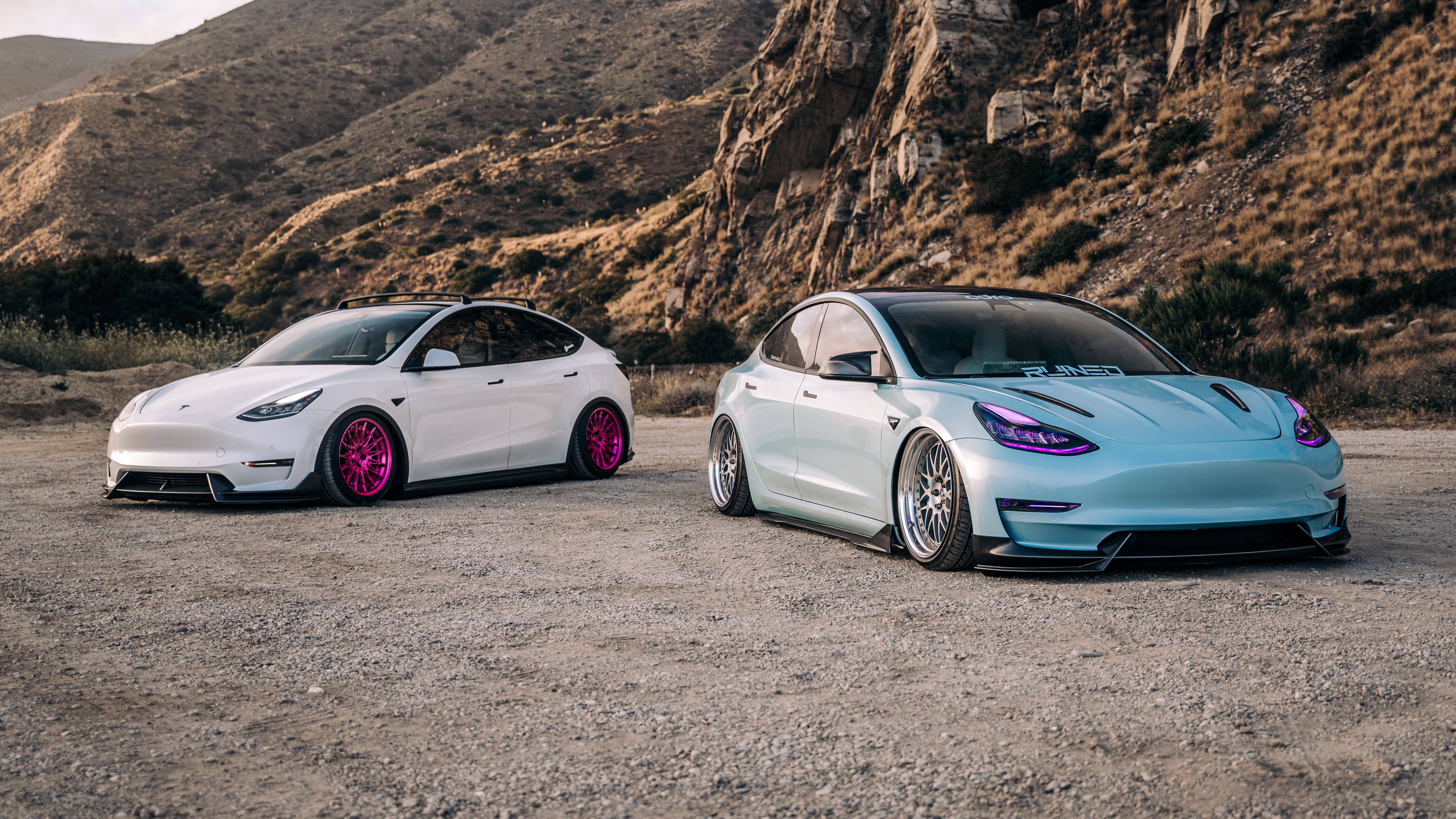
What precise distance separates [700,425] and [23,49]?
201640 millimetres

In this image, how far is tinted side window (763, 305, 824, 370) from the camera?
8375mm

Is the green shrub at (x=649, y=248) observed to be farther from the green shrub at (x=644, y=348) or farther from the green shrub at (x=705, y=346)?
the green shrub at (x=705, y=346)

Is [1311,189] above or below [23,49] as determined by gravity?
below

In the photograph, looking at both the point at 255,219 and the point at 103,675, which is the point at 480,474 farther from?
the point at 255,219

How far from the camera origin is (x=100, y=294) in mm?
34938

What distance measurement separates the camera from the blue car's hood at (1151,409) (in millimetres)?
6188

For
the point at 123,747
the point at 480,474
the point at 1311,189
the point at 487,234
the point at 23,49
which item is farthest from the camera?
the point at 23,49

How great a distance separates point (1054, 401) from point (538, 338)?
609cm

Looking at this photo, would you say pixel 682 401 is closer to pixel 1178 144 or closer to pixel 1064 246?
pixel 1064 246

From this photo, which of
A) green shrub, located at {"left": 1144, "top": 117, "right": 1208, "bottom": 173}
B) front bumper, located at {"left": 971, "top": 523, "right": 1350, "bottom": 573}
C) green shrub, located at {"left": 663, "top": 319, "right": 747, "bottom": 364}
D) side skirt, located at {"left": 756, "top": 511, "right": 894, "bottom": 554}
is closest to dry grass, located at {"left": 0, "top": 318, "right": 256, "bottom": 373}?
green shrub, located at {"left": 663, "top": 319, "right": 747, "bottom": 364}

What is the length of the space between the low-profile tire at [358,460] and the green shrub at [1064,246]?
2761 centimetres

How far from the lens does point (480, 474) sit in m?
10.6

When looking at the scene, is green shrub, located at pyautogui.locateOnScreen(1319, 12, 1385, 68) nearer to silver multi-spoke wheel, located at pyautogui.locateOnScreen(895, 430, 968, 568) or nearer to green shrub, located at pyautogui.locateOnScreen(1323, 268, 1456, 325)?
green shrub, located at pyautogui.locateOnScreen(1323, 268, 1456, 325)

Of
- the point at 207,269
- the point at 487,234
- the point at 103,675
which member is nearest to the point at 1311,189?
the point at 103,675
